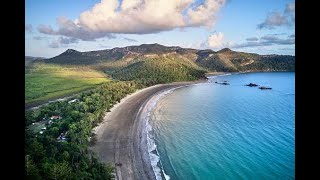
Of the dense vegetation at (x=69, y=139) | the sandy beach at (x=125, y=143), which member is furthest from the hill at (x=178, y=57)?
the sandy beach at (x=125, y=143)

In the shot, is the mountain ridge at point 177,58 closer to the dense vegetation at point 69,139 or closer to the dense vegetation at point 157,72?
the dense vegetation at point 157,72

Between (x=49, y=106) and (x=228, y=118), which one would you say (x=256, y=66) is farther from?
(x=49, y=106)

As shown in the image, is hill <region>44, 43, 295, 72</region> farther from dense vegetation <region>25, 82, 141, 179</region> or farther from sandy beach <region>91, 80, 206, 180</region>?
sandy beach <region>91, 80, 206, 180</region>

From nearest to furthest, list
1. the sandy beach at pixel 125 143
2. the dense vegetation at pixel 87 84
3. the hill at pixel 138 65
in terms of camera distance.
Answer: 1. the dense vegetation at pixel 87 84
2. the sandy beach at pixel 125 143
3. the hill at pixel 138 65

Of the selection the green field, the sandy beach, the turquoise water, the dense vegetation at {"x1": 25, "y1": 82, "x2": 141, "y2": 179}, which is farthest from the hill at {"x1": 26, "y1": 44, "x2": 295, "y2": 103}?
the turquoise water

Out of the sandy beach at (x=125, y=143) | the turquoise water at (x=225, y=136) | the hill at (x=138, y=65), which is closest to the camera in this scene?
the sandy beach at (x=125, y=143)
